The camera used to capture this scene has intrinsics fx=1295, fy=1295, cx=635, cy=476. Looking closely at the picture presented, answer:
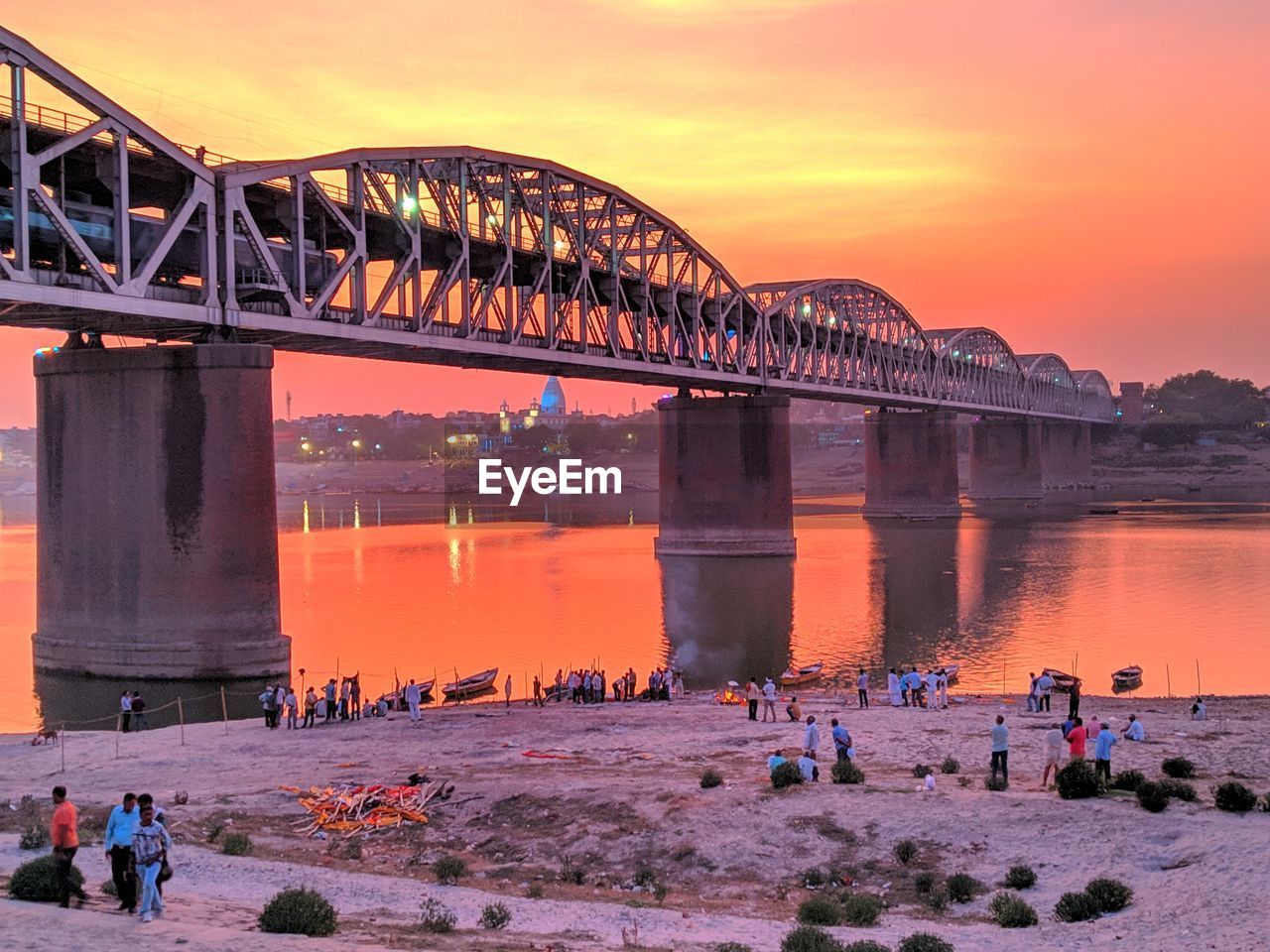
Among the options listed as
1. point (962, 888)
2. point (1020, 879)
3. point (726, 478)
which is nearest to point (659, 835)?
point (962, 888)

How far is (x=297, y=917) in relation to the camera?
15.8 meters

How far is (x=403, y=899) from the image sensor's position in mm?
18719

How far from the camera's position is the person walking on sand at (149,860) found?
15625 millimetres

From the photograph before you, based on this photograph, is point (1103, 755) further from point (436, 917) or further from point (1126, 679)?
point (1126, 679)

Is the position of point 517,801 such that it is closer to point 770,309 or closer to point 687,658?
point 687,658

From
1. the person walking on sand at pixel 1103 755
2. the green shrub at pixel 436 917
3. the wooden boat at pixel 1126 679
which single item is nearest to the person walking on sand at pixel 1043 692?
the wooden boat at pixel 1126 679

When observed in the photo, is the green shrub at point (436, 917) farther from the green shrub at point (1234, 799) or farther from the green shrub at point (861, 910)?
the green shrub at point (1234, 799)

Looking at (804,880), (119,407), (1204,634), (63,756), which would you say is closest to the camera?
(804,880)

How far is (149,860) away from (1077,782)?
1527 cm

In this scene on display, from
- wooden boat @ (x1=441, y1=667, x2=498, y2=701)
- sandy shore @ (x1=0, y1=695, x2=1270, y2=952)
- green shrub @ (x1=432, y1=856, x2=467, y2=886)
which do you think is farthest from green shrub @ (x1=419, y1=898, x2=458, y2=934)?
wooden boat @ (x1=441, y1=667, x2=498, y2=701)

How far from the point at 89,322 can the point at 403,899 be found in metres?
32.2

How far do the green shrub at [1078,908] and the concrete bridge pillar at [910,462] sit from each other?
133 meters

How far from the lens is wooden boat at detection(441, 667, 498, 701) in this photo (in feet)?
155

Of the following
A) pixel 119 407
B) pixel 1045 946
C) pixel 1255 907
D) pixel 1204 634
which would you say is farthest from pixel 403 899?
pixel 1204 634
